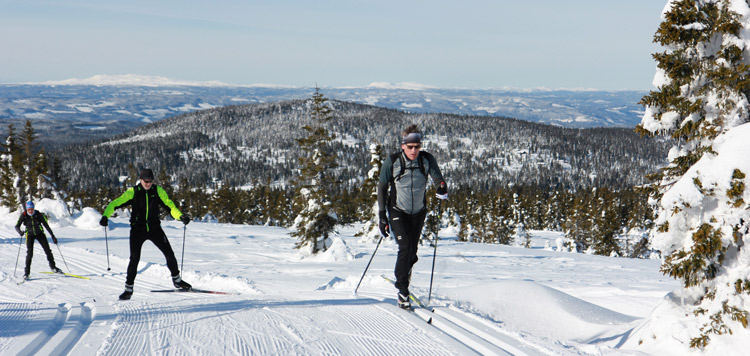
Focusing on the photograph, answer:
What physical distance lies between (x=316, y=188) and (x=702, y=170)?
18412 millimetres

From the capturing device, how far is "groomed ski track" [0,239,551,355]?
4250 millimetres

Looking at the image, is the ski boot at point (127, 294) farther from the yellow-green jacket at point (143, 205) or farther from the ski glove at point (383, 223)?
the ski glove at point (383, 223)

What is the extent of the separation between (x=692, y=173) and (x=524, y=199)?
279 ft

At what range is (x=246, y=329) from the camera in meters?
4.92

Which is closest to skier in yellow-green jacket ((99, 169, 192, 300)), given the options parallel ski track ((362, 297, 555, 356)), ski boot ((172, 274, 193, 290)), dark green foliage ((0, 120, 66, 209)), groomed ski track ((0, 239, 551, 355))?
ski boot ((172, 274, 193, 290))

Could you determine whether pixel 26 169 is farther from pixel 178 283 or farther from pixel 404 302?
pixel 404 302

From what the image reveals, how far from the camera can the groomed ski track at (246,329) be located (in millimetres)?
4250

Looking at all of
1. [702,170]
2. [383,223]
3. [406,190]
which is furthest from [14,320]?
[702,170]

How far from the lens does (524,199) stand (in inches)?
3391

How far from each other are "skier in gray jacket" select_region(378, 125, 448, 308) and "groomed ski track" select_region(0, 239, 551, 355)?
3.35 feet

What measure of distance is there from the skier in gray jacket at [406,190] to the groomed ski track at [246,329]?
1021mm

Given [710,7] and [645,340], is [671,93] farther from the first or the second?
[645,340]

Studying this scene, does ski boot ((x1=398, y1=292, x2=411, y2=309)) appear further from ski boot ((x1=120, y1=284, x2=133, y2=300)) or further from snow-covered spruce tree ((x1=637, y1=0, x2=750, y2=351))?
ski boot ((x1=120, y1=284, x2=133, y2=300))

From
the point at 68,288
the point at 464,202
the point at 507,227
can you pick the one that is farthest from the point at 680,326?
the point at 464,202
